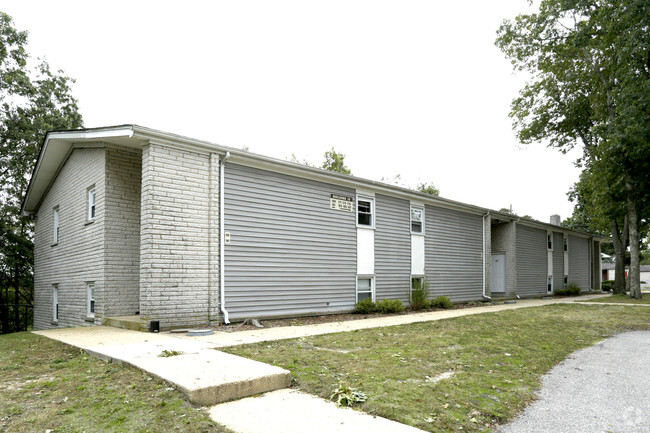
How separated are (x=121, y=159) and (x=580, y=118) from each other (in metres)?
24.8

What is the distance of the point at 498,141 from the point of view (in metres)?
27.8

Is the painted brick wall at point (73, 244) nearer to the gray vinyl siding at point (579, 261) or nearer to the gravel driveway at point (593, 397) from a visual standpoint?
the gravel driveway at point (593, 397)

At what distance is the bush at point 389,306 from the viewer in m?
12.3

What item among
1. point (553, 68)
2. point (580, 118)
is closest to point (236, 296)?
point (553, 68)

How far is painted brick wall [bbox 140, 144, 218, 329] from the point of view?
26.1 ft

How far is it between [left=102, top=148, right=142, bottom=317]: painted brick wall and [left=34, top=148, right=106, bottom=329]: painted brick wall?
0.60 ft

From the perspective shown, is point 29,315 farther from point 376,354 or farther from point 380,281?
point 376,354

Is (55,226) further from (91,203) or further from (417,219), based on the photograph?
(417,219)

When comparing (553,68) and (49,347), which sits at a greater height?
(553,68)

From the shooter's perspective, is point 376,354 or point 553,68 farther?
point 553,68

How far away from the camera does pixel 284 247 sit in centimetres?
1056

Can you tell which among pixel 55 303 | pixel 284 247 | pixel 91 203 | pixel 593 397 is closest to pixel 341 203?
pixel 284 247

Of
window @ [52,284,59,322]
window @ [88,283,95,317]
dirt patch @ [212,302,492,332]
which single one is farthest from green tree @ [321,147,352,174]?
window @ [88,283,95,317]

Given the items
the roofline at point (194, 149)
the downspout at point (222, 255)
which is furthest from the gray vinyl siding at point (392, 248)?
the downspout at point (222, 255)
